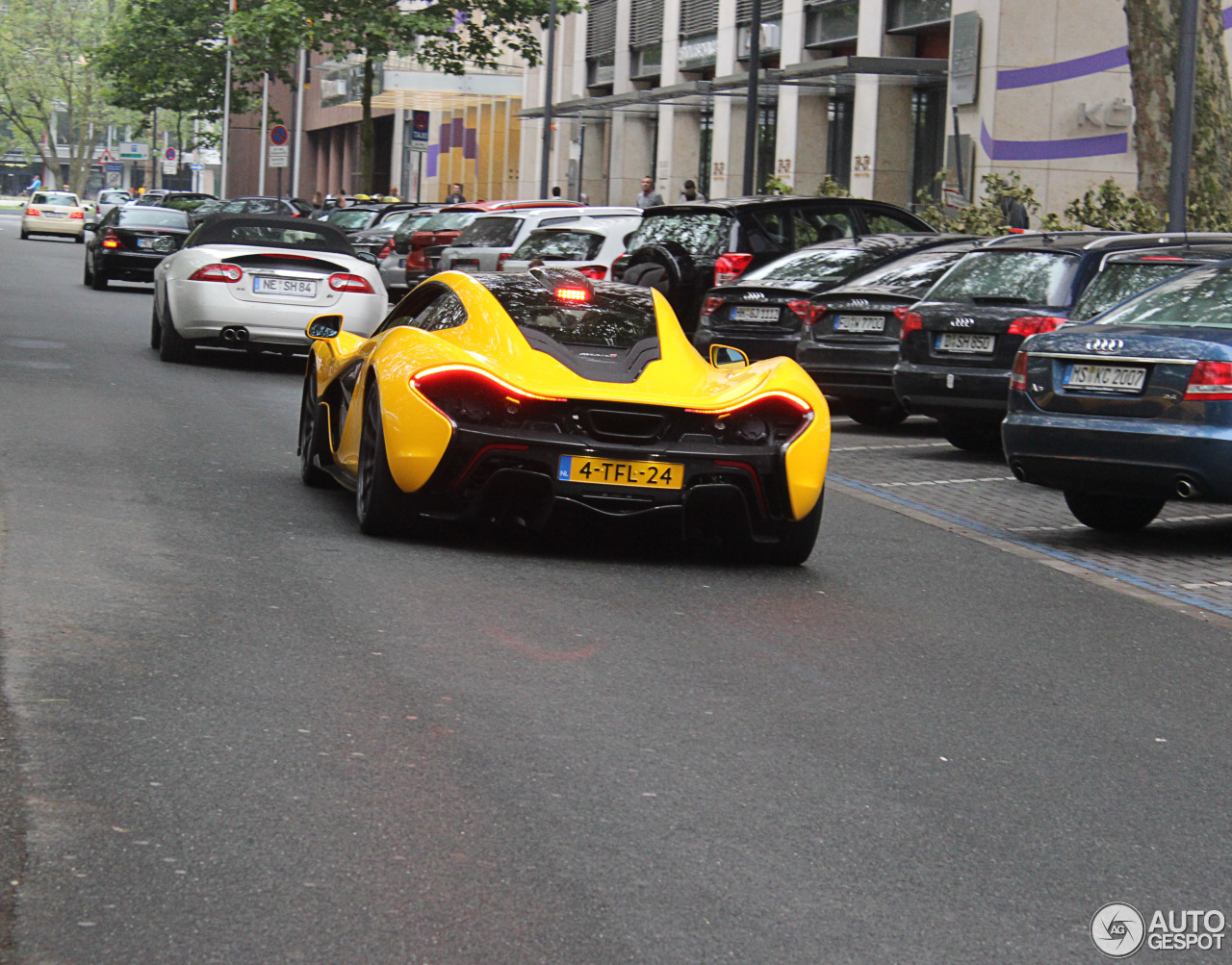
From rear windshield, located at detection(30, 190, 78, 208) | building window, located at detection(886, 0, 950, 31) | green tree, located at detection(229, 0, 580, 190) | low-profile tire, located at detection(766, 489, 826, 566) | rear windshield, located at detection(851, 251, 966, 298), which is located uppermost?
green tree, located at detection(229, 0, 580, 190)

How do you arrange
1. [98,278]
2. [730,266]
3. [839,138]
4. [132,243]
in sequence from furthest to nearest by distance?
1. [839,138]
2. [98,278]
3. [132,243]
4. [730,266]

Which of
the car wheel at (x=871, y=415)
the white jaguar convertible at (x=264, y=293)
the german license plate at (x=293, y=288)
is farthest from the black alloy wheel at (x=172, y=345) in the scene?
the car wheel at (x=871, y=415)

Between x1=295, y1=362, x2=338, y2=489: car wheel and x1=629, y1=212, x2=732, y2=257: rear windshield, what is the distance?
848 cm

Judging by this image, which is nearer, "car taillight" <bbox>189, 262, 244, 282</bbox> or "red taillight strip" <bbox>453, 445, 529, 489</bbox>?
"red taillight strip" <bbox>453, 445, 529, 489</bbox>

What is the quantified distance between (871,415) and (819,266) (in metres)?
1.37

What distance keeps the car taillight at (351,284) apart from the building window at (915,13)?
20521mm

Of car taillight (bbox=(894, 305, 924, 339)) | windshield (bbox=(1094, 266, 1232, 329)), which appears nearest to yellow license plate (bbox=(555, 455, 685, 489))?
windshield (bbox=(1094, 266, 1232, 329))

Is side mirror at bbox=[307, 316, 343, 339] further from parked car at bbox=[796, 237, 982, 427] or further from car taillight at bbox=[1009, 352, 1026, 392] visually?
parked car at bbox=[796, 237, 982, 427]

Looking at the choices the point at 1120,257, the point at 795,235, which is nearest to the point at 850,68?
the point at 795,235

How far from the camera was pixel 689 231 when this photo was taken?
19.0 metres

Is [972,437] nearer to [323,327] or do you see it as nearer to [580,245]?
[323,327]

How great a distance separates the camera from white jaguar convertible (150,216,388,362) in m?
17.1

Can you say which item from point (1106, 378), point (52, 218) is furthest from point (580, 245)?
point (52, 218)

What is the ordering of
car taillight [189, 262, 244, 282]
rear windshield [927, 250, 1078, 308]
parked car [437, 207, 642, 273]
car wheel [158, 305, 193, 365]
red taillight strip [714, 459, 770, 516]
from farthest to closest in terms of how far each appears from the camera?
1. parked car [437, 207, 642, 273]
2. car wheel [158, 305, 193, 365]
3. car taillight [189, 262, 244, 282]
4. rear windshield [927, 250, 1078, 308]
5. red taillight strip [714, 459, 770, 516]
